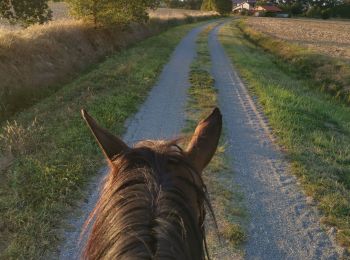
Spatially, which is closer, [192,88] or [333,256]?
[333,256]

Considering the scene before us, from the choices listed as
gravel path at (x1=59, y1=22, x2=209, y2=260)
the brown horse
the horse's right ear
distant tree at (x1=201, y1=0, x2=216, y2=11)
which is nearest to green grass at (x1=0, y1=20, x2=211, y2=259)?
gravel path at (x1=59, y1=22, x2=209, y2=260)

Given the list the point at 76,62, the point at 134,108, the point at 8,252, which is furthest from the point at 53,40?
the point at 8,252

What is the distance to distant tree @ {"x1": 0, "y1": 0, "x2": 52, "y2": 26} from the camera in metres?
15.2

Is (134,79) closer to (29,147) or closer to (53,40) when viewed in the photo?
(53,40)

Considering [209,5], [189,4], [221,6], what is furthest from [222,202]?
[189,4]

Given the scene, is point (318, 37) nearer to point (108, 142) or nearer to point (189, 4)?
point (108, 142)

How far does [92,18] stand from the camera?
66.3ft

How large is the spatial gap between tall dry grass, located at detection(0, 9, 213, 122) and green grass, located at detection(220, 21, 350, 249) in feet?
19.1

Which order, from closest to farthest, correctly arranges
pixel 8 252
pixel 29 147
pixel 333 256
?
pixel 8 252
pixel 333 256
pixel 29 147

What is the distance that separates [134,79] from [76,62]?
4.30m

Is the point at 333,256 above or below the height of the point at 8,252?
below

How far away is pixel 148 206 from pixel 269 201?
4.29 meters

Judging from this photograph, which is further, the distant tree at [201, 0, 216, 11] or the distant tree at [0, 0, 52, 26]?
the distant tree at [201, 0, 216, 11]

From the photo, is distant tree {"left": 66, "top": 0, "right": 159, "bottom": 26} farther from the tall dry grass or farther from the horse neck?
the horse neck
